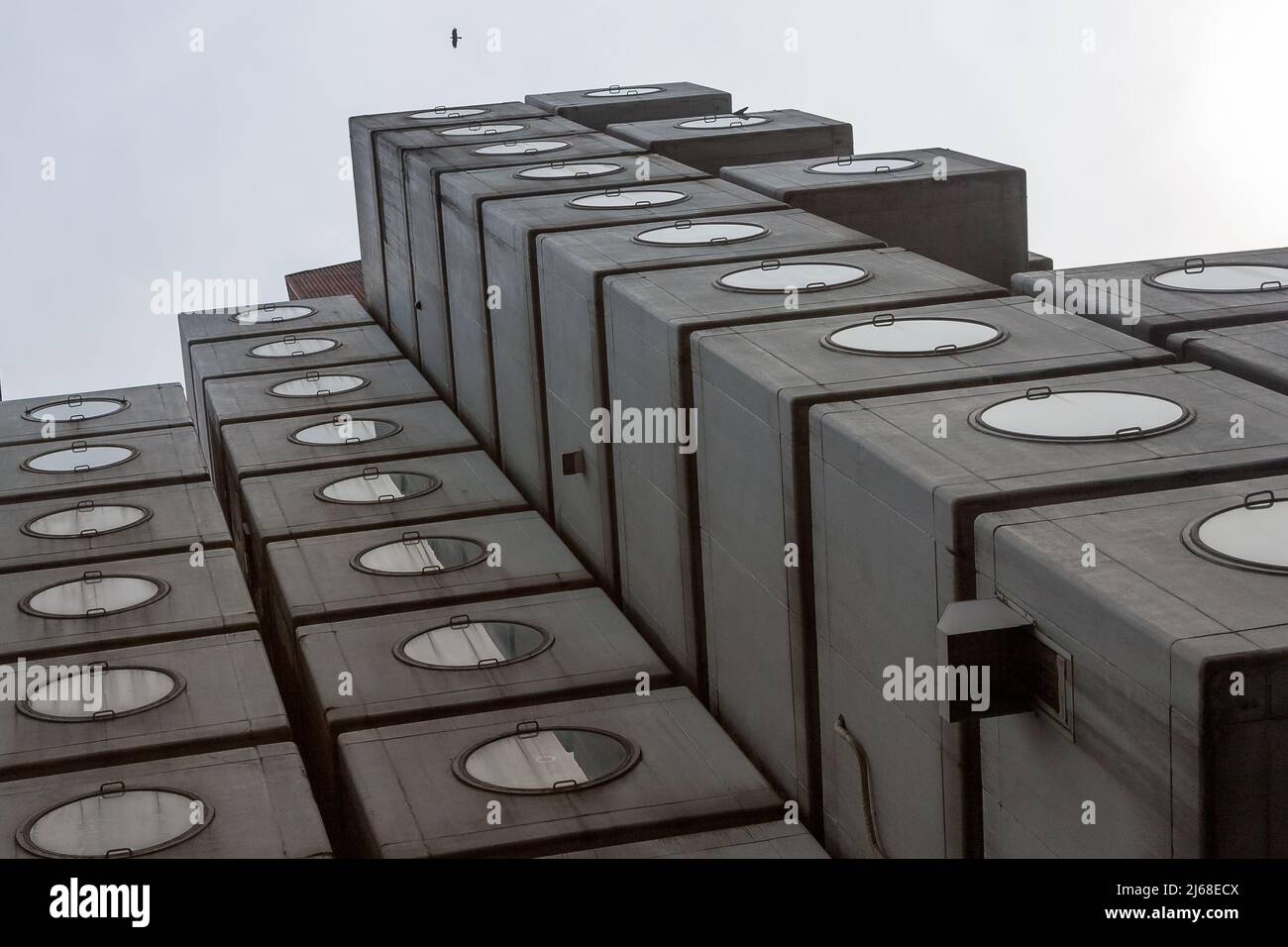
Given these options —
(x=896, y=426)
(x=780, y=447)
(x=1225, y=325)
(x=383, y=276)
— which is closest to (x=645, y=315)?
(x=780, y=447)

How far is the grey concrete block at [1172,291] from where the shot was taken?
682 inches

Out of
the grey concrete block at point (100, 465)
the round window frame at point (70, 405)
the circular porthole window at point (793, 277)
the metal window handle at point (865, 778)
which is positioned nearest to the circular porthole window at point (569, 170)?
the grey concrete block at point (100, 465)

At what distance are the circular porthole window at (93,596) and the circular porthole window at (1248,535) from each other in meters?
14.6

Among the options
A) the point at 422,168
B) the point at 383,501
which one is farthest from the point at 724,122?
the point at 383,501

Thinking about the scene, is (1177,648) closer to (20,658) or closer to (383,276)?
(20,658)

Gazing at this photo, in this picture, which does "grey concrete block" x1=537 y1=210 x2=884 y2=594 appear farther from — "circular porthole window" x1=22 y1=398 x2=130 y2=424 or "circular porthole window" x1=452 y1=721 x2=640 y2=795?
"circular porthole window" x1=22 y1=398 x2=130 y2=424

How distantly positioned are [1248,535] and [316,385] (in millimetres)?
23360

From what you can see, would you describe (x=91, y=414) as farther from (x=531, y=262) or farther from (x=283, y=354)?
(x=531, y=262)

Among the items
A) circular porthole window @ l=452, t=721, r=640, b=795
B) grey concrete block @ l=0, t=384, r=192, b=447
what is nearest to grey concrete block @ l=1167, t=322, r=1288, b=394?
circular porthole window @ l=452, t=721, r=640, b=795

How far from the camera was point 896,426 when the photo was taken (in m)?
13.3

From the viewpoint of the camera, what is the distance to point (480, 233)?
26.4 meters

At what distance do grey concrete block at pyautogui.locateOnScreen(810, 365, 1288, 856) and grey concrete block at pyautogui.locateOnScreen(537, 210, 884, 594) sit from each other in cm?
591

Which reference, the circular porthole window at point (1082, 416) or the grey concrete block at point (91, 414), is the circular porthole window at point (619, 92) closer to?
the grey concrete block at point (91, 414)
